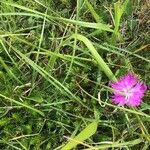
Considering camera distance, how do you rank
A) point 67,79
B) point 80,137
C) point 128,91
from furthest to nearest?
point 67,79
point 128,91
point 80,137

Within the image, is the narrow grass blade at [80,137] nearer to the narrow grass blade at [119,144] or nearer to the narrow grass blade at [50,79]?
the narrow grass blade at [119,144]

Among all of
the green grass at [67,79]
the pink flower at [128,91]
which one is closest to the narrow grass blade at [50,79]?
the green grass at [67,79]

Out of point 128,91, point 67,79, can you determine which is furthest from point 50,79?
point 128,91

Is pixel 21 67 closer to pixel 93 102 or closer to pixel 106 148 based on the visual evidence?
→ pixel 93 102

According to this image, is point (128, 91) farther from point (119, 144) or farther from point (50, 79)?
point (50, 79)

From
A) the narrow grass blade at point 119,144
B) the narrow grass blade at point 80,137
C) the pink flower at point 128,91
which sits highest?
the pink flower at point 128,91
